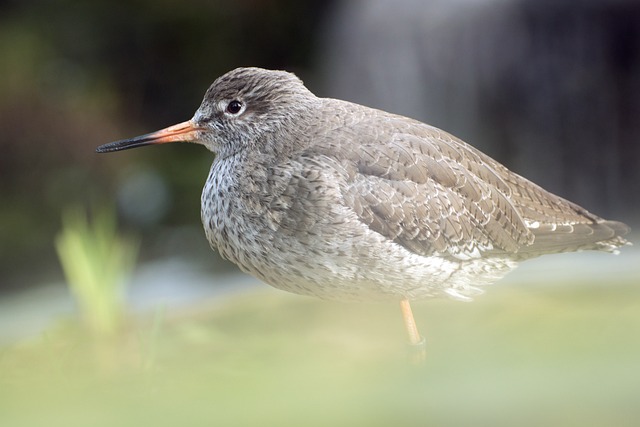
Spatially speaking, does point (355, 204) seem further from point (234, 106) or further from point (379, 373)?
point (379, 373)

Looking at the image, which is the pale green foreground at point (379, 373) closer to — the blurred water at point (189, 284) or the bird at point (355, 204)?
the bird at point (355, 204)

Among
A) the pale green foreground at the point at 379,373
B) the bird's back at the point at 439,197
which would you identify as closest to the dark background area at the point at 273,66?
the pale green foreground at the point at 379,373

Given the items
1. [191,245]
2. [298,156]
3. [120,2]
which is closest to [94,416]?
[298,156]

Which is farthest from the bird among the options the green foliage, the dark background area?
the dark background area

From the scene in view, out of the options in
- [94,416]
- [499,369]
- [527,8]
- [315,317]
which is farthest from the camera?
[527,8]

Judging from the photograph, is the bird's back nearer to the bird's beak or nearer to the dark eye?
the dark eye

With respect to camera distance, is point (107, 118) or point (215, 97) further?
point (107, 118)

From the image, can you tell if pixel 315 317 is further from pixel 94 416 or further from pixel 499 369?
pixel 499 369
